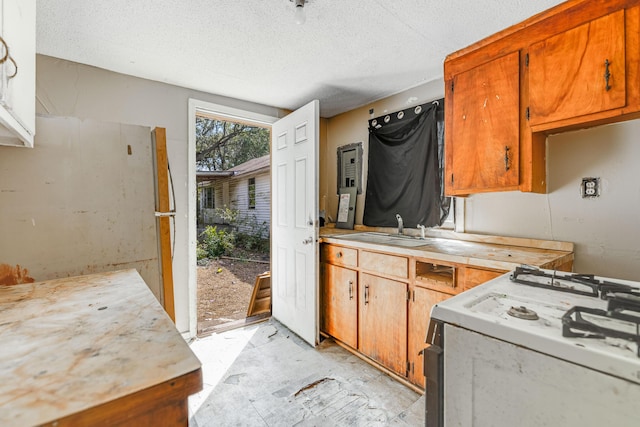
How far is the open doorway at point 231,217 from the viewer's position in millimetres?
4328

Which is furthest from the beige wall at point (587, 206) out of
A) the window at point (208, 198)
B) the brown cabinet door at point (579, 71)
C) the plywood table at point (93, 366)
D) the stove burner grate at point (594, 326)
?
the window at point (208, 198)

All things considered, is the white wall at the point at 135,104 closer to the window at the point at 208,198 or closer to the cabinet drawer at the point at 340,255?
the cabinet drawer at the point at 340,255

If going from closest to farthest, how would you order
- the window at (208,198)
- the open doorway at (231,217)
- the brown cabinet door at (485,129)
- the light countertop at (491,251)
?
1. the light countertop at (491,251)
2. the brown cabinet door at (485,129)
3. the open doorway at (231,217)
4. the window at (208,198)

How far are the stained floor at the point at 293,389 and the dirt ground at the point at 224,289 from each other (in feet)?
2.51

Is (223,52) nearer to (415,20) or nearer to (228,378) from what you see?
(415,20)

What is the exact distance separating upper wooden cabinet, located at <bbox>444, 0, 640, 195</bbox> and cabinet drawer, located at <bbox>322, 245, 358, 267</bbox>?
898mm

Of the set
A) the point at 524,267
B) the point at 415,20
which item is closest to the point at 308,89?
the point at 415,20

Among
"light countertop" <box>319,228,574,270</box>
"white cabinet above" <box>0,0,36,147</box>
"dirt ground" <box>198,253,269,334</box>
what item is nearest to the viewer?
"white cabinet above" <box>0,0,36,147</box>

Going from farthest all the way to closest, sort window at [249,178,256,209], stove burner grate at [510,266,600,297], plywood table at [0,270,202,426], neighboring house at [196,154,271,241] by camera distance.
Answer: window at [249,178,256,209] → neighboring house at [196,154,271,241] → stove burner grate at [510,266,600,297] → plywood table at [0,270,202,426]

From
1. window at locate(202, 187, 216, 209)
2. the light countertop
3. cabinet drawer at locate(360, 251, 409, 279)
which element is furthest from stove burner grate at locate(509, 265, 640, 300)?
window at locate(202, 187, 216, 209)

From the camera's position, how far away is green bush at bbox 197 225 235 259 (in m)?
6.76

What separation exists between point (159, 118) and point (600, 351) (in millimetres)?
3064

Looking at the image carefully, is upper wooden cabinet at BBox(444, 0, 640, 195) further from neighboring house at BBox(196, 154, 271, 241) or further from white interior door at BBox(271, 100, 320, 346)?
neighboring house at BBox(196, 154, 271, 241)

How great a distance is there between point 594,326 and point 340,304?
1.96 meters
